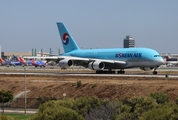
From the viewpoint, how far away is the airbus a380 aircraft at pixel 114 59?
8097cm

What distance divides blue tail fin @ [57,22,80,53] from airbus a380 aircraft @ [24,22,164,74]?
7.03ft

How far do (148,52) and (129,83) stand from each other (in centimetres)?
1842

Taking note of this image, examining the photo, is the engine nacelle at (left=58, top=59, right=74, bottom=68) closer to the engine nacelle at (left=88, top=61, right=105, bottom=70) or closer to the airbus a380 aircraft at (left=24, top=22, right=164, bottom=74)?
the airbus a380 aircraft at (left=24, top=22, right=164, bottom=74)

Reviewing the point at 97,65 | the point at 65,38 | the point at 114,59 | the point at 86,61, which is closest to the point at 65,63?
the point at 86,61

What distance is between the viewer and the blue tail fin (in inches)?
3816

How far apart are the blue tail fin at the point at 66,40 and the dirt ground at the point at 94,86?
17.0m

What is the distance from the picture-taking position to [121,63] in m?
84.0

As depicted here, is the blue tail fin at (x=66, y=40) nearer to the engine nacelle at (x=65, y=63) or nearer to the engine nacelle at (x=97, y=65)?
the engine nacelle at (x=65, y=63)

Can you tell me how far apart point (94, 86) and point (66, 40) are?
111 feet

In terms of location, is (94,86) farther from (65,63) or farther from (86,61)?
(86,61)

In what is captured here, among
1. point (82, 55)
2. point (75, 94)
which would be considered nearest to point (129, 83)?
point (75, 94)

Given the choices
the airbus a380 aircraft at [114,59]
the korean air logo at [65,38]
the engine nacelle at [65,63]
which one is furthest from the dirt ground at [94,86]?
the korean air logo at [65,38]

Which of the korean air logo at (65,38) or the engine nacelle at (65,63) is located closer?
the engine nacelle at (65,63)

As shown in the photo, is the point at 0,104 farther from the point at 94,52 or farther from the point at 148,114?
the point at 148,114
